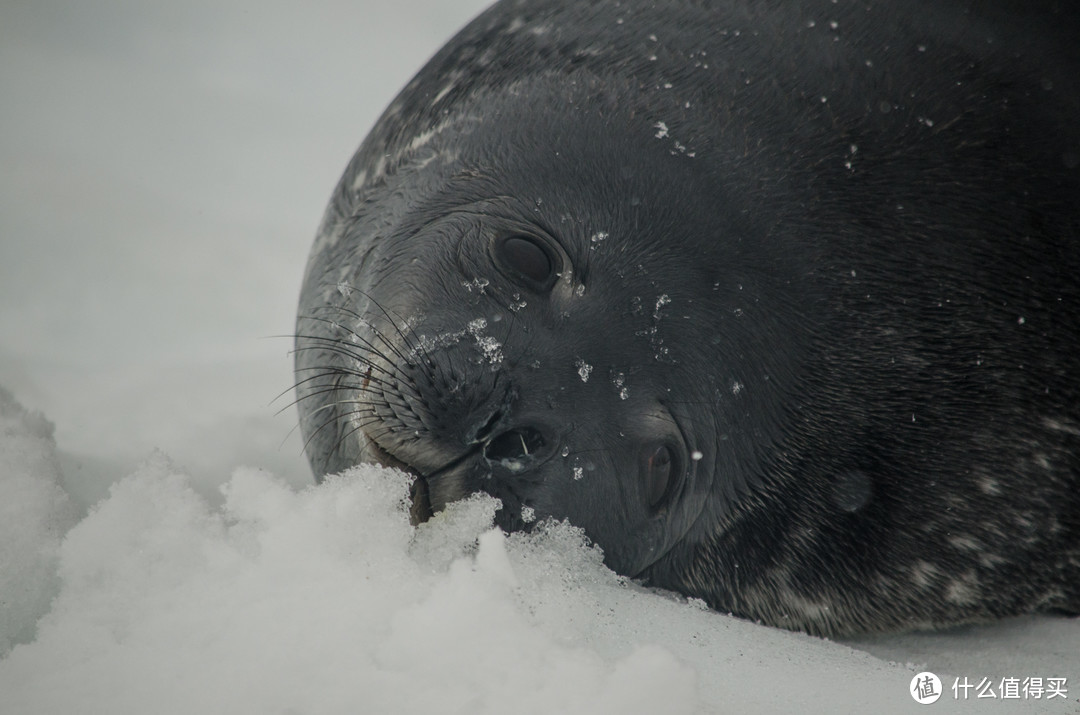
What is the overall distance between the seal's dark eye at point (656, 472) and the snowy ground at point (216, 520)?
0.68ft

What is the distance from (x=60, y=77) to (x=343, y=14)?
5.30ft

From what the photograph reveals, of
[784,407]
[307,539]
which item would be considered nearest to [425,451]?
[307,539]

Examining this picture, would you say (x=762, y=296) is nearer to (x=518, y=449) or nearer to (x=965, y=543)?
(x=518, y=449)

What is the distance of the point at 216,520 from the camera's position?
66.9 inches

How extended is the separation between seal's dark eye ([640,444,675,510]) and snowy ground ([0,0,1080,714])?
0.68 feet

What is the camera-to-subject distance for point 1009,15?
99.8 inches

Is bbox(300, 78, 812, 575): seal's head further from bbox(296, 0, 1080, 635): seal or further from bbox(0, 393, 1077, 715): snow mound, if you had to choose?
bbox(0, 393, 1077, 715): snow mound

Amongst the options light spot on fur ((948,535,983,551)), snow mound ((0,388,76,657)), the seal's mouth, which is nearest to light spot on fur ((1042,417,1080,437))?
light spot on fur ((948,535,983,551))

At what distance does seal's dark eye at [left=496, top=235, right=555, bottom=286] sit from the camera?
1992 mm

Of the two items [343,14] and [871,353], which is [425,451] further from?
[343,14]

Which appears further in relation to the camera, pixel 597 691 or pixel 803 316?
pixel 803 316

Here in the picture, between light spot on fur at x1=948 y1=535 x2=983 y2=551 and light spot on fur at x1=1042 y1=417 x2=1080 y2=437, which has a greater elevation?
light spot on fur at x1=1042 y1=417 x2=1080 y2=437

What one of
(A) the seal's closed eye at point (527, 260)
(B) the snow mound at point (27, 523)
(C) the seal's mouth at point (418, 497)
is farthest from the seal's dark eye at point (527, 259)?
(B) the snow mound at point (27, 523)

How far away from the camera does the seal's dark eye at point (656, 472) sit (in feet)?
6.59
